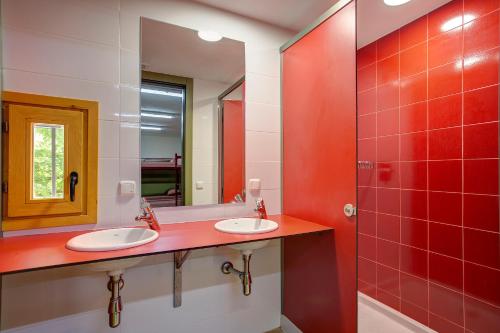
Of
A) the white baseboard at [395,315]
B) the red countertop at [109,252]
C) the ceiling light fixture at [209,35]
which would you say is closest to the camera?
the red countertop at [109,252]

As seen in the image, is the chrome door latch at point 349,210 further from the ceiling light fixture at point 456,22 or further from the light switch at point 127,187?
the ceiling light fixture at point 456,22

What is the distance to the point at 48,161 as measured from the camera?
1302 millimetres

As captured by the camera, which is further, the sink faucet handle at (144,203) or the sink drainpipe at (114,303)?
the sink faucet handle at (144,203)

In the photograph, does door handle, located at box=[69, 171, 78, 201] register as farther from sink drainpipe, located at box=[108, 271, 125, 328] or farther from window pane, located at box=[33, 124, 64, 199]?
sink drainpipe, located at box=[108, 271, 125, 328]

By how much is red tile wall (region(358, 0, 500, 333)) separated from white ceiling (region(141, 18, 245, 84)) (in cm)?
126

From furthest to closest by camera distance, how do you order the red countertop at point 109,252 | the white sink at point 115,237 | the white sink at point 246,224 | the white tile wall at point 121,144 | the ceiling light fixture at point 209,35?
the ceiling light fixture at point 209,35 → the white sink at point 246,224 → the white tile wall at point 121,144 → the white sink at point 115,237 → the red countertop at point 109,252

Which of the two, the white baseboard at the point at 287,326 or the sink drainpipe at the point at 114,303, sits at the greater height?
the sink drainpipe at the point at 114,303

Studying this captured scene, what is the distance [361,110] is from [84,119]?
7.09 feet

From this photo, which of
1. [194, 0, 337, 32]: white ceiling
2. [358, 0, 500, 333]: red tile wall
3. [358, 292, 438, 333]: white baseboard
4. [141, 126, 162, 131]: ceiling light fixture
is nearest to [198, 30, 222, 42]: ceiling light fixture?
[194, 0, 337, 32]: white ceiling

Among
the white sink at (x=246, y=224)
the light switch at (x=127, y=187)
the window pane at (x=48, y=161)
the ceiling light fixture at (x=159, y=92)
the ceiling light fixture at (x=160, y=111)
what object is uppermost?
the ceiling light fixture at (x=159, y=92)

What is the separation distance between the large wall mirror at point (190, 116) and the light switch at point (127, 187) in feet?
0.22

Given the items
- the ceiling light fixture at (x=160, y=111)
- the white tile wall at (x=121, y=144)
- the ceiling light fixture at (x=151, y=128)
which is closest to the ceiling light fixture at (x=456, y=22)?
the white tile wall at (x=121, y=144)

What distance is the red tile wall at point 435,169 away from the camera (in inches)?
58.5

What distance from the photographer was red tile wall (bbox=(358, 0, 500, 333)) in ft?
4.88
